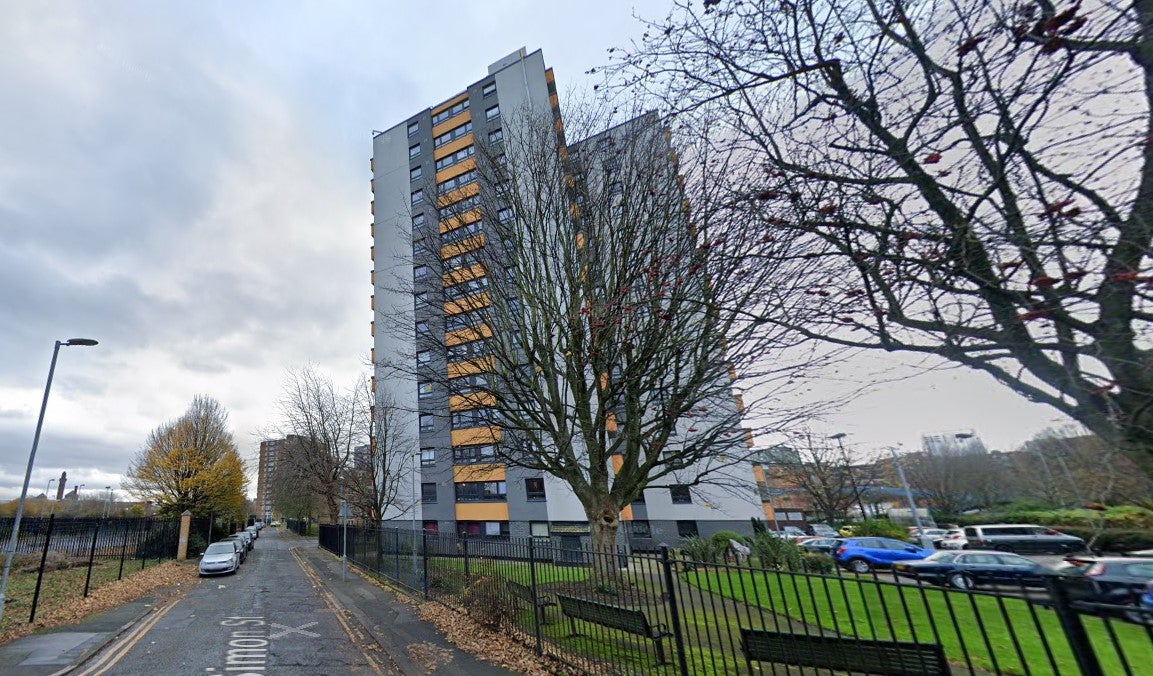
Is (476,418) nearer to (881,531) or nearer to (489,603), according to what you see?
(489,603)

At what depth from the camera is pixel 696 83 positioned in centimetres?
508

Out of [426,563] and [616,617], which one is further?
[426,563]

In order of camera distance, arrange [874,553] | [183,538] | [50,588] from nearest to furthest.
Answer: [50,588]
[874,553]
[183,538]

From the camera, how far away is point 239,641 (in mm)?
8742

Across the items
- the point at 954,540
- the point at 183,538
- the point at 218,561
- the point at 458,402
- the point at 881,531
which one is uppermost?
the point at 458,402

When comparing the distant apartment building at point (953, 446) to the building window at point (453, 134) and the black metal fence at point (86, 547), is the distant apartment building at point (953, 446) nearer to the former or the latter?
the black metal fence at point (86, 547)

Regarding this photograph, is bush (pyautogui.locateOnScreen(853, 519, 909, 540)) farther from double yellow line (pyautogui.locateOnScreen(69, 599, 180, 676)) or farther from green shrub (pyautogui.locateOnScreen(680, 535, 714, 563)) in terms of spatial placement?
double yellow line (pyautogui.locateOnScreen(69, 599, 180, 676))

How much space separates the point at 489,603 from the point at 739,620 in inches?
215

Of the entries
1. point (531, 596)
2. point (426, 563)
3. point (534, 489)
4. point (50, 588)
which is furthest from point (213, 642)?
point (534, 489)

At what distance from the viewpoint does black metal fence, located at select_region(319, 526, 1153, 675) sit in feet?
9.06

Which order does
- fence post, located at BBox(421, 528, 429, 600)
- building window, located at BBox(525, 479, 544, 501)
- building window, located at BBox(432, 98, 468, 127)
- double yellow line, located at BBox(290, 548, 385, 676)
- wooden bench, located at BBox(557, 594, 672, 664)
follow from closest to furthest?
1. wooden bench, located at BBox(557, 594, 672, 664)
2. double yellow line, located at BBox(290, 548, 385, 676)
3. fence post, located at BBox(421, 528, 429, 600)
4. building window, located at BBox(525, 479, 544, 501)
5. building window, located at BBox(432, 98, 468, 127)

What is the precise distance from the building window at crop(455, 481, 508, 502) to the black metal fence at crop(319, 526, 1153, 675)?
16876 mm

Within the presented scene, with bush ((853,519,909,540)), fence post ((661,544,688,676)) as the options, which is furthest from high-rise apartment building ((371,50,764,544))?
fence post ((661,544,688,676))

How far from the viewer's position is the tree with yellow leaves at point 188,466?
92.1 feet
